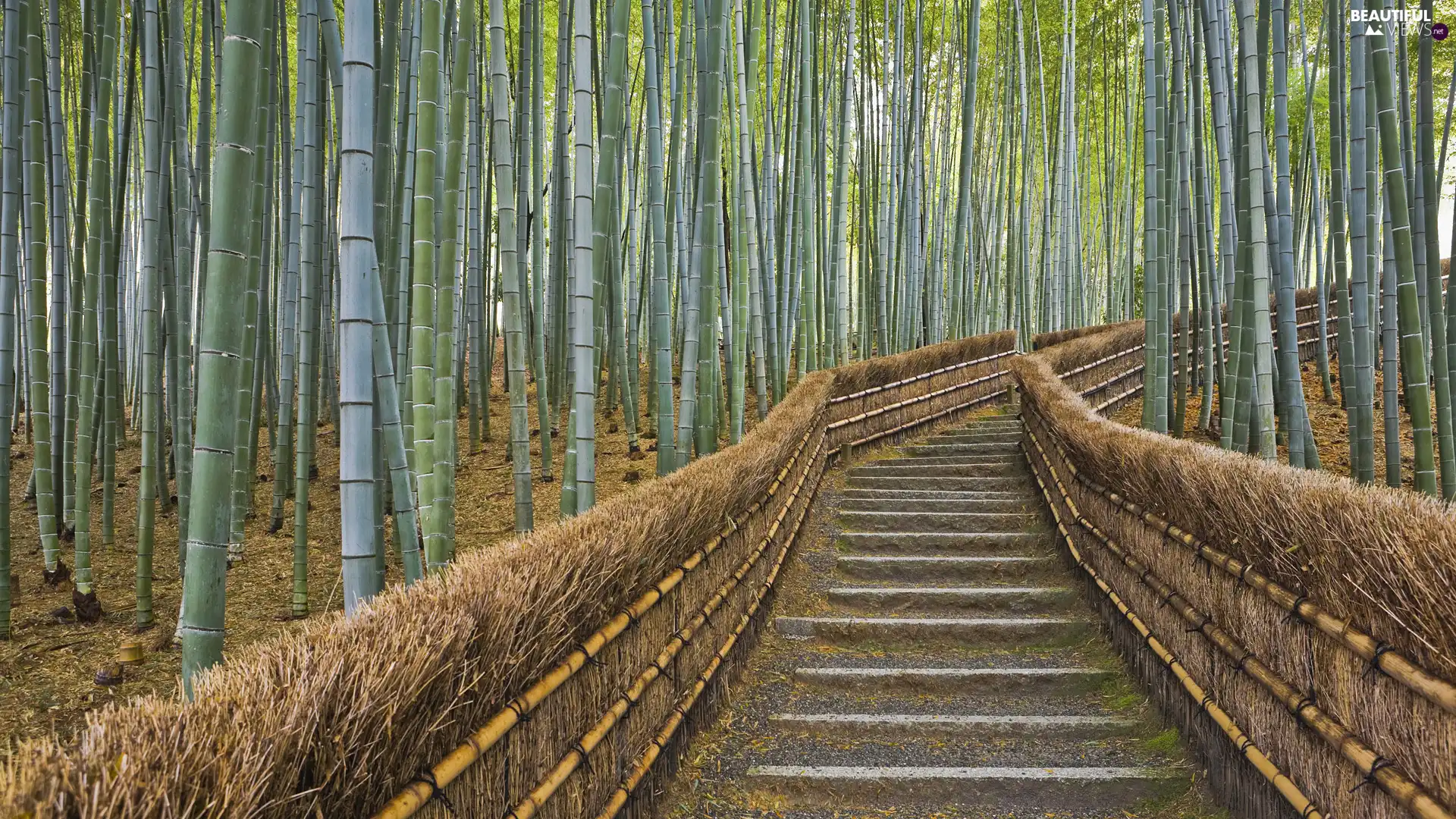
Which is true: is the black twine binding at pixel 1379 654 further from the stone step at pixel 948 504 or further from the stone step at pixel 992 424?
the stone step at pixel 992 424

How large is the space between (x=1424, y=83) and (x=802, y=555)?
3.05 meters

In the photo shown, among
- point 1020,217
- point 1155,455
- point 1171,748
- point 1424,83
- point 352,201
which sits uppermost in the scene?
point 1020,217

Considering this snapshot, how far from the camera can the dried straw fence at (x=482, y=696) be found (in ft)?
2.84

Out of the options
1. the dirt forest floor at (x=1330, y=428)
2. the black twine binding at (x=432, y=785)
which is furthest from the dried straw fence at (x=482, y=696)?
the dirt forest floor at (x=1330, y=428)

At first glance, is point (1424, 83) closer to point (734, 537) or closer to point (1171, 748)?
point (1171, 748)

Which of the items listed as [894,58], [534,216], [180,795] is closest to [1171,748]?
[180,795]

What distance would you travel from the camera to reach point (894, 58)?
7.51 meters

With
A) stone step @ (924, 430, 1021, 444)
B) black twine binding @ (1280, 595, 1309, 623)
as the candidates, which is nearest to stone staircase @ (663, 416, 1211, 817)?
black twine binding @ (1280, 595, 1309, 623)

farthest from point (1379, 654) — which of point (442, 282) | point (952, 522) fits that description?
point (952, 522)

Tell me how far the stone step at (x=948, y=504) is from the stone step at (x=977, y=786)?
8.26 ft

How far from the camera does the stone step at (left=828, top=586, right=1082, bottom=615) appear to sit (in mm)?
3576

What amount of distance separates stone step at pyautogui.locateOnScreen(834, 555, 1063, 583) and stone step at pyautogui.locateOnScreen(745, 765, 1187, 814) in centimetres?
164

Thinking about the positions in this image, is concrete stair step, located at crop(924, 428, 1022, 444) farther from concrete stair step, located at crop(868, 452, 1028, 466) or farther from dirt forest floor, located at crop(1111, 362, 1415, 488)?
dirt forest floor, located at crop(1111, 362, 1415, 488)

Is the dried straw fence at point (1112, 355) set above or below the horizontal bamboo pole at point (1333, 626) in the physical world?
above
